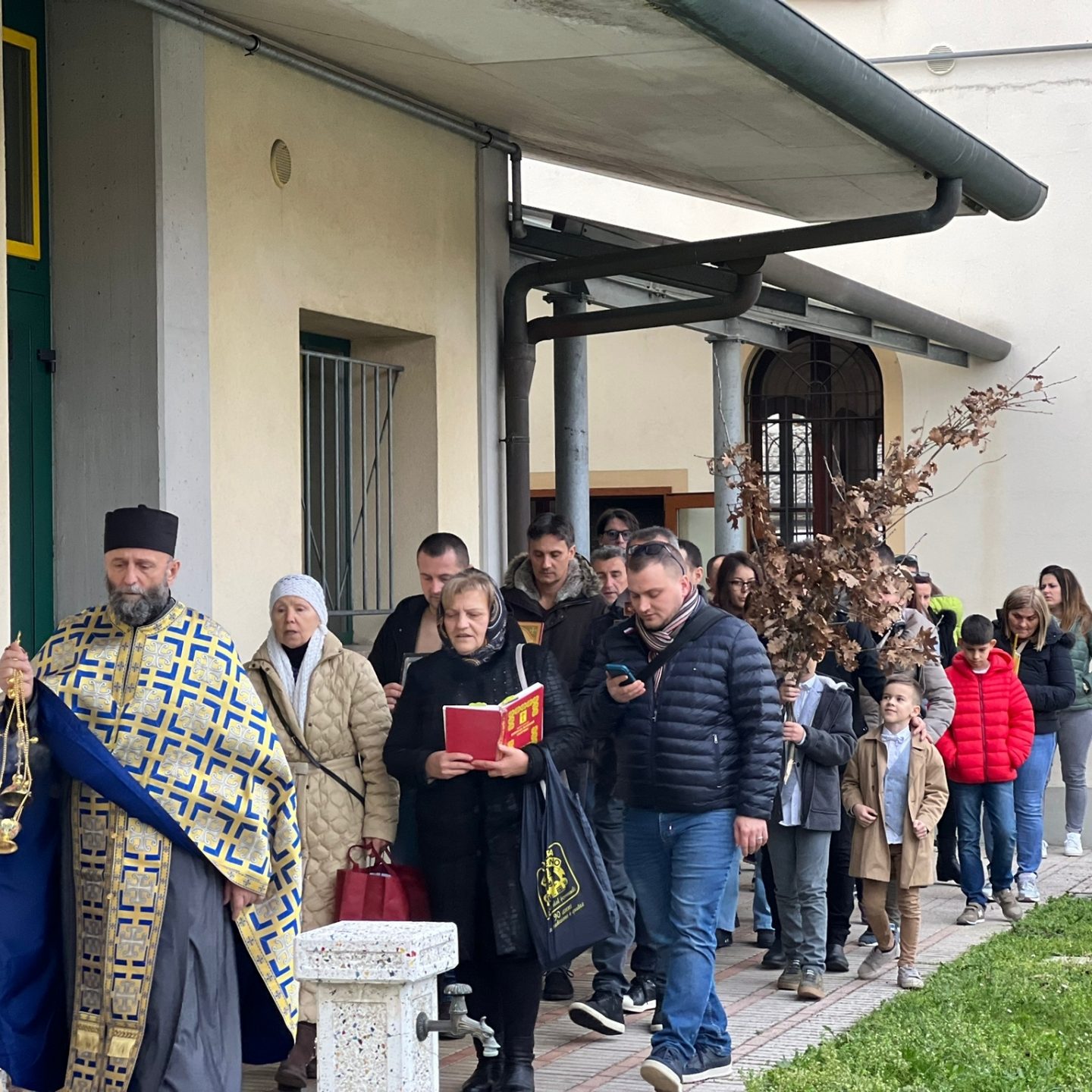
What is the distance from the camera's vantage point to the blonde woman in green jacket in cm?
1160

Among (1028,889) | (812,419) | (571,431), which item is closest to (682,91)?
(571,431)

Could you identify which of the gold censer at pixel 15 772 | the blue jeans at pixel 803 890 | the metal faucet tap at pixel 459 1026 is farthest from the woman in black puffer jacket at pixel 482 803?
the blue jeans at pixel 803 890

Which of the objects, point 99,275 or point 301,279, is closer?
point 99,275

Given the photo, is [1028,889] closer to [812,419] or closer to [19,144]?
[19,144]

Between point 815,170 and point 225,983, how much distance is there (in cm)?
497

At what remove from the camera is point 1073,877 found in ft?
36.1

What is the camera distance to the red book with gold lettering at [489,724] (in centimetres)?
571

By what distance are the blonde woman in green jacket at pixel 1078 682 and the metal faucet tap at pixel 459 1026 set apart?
655 centimetres

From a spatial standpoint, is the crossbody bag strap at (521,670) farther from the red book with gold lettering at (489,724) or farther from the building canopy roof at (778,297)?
the building canopy roof at (778,297)

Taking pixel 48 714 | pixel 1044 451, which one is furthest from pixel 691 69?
pixel 1044 451

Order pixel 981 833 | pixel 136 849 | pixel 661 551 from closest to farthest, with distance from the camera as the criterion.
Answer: pixel 136 849 → pixel 661 551 → pixel 981 833

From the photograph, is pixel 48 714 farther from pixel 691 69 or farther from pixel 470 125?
pixel 470 125

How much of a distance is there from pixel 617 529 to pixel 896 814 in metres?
2.20

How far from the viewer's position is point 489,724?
5.71 metres
